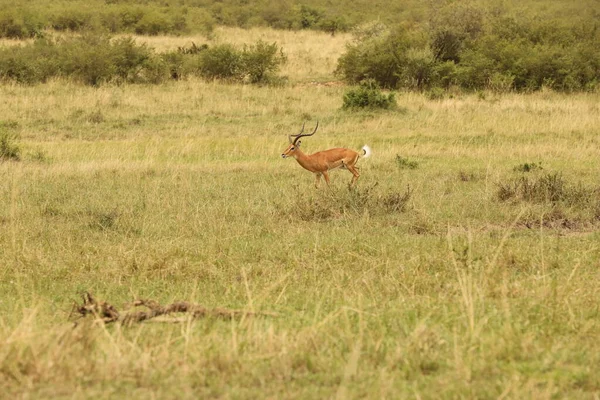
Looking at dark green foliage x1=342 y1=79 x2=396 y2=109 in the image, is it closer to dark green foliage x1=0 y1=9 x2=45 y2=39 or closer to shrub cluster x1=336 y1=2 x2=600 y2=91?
shrub cluster x1=336 y1=2 x2=600 y2=91

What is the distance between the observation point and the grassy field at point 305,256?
336 centimetres

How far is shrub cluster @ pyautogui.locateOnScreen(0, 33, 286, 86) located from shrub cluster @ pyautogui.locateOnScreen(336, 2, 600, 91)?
8.58 ft

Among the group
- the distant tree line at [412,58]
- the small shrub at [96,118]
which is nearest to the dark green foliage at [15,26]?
the distant tree line at [412,58]

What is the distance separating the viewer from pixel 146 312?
4.24 m

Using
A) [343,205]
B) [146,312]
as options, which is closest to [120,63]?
[343,205]

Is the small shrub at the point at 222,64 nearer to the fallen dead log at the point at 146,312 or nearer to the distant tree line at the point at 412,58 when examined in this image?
the distant tree line at the point at 412,58

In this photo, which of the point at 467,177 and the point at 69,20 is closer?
the point at 467,177

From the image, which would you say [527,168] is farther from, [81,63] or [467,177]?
[81,63]

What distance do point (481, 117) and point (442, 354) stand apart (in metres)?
12.7

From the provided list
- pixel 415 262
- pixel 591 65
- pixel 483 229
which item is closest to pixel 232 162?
pixel 483 229

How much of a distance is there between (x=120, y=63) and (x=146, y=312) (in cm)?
1743

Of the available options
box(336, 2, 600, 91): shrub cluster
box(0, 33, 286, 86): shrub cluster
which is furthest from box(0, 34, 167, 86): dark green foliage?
box(336, 2, 600, 91): shrub cluster

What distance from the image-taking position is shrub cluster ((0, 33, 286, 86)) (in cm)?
2017

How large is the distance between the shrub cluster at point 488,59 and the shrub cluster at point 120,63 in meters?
2.62
